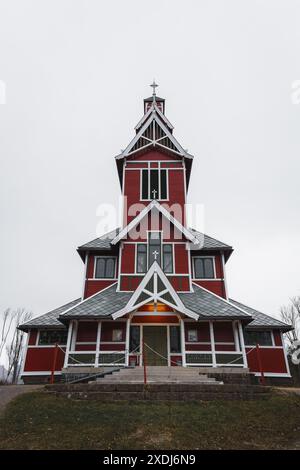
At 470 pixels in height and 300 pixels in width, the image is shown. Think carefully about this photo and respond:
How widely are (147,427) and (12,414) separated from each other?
4180 mm

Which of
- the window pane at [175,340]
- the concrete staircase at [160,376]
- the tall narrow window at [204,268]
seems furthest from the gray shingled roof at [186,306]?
the concrete staircase at [160,376]

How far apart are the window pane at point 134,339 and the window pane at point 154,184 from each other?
31.3 ft

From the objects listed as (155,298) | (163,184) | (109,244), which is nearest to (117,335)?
(155,298)

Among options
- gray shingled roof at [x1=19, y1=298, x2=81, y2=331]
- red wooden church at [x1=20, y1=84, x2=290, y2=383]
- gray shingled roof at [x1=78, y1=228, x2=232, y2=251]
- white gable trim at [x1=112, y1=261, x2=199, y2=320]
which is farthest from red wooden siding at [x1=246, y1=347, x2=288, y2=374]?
gray shingled roof at [x1=19, y1=298, x2=81, y2=331]

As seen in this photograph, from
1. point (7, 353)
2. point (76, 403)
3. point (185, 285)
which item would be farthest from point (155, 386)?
point (7, 353)

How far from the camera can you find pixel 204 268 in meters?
21.6

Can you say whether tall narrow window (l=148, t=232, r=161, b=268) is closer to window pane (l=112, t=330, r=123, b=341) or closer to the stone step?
window pane (l=112, t=330, r=123, b=341)

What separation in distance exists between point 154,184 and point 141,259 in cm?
628

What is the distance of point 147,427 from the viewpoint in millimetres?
8570

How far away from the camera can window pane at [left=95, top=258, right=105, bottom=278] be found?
70.1 feet

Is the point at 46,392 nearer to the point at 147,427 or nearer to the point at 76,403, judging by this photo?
the point at 76,403

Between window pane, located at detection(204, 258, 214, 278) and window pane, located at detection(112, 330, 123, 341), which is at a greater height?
window pane, located at detection(204, 258, 214, 278)

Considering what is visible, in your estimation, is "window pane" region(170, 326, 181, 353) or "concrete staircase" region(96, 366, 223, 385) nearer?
"concrete staircase" region(96, 366, 223, 385)

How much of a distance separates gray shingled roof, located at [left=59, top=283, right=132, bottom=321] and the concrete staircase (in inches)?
144
